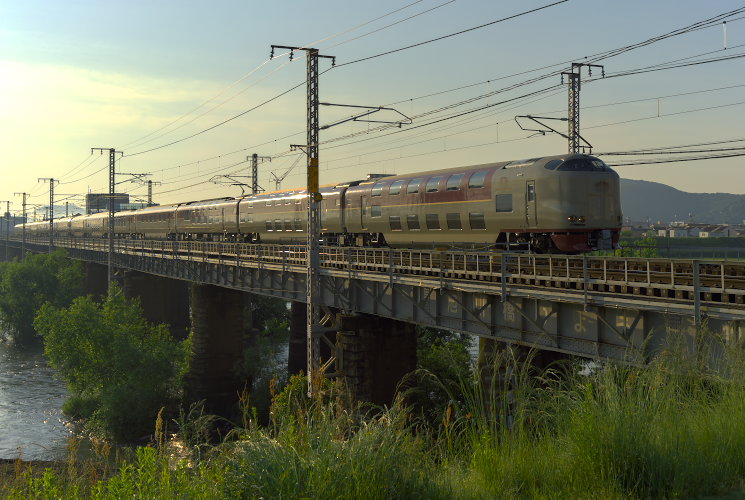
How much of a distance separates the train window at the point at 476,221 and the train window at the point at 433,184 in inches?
85.7

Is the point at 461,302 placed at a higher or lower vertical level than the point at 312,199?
lower

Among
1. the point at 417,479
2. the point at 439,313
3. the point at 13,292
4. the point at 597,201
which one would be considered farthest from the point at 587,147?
the point at 13,292

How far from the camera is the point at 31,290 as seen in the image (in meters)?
70.1

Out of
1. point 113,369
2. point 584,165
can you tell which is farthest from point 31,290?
point 584,165

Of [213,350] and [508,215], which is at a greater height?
[508,215]

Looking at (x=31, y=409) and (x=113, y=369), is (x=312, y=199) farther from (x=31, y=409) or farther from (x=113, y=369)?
(x=31, y=409)

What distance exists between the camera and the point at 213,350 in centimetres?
4222

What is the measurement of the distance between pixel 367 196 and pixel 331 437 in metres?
23.9

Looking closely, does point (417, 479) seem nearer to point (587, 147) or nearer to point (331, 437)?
point (331, 437)

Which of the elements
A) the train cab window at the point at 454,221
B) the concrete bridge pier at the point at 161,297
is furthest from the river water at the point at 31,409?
the train cab window at the point at 454,221

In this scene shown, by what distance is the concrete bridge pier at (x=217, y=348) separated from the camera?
4156 centimetres

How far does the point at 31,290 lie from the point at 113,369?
36.1 metres

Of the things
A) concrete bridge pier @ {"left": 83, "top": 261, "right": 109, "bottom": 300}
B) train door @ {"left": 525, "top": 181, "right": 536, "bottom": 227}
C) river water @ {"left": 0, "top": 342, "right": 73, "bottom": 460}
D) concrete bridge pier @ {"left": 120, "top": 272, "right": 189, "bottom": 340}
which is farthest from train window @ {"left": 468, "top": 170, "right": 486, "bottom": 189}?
concrete bridge pier @ {"left": 83, "top": 261, "right": 109, "bottom": 300}

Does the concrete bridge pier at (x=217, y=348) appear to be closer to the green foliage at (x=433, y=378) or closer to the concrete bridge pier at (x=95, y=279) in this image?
the green foliage at (x=433, y=378)
